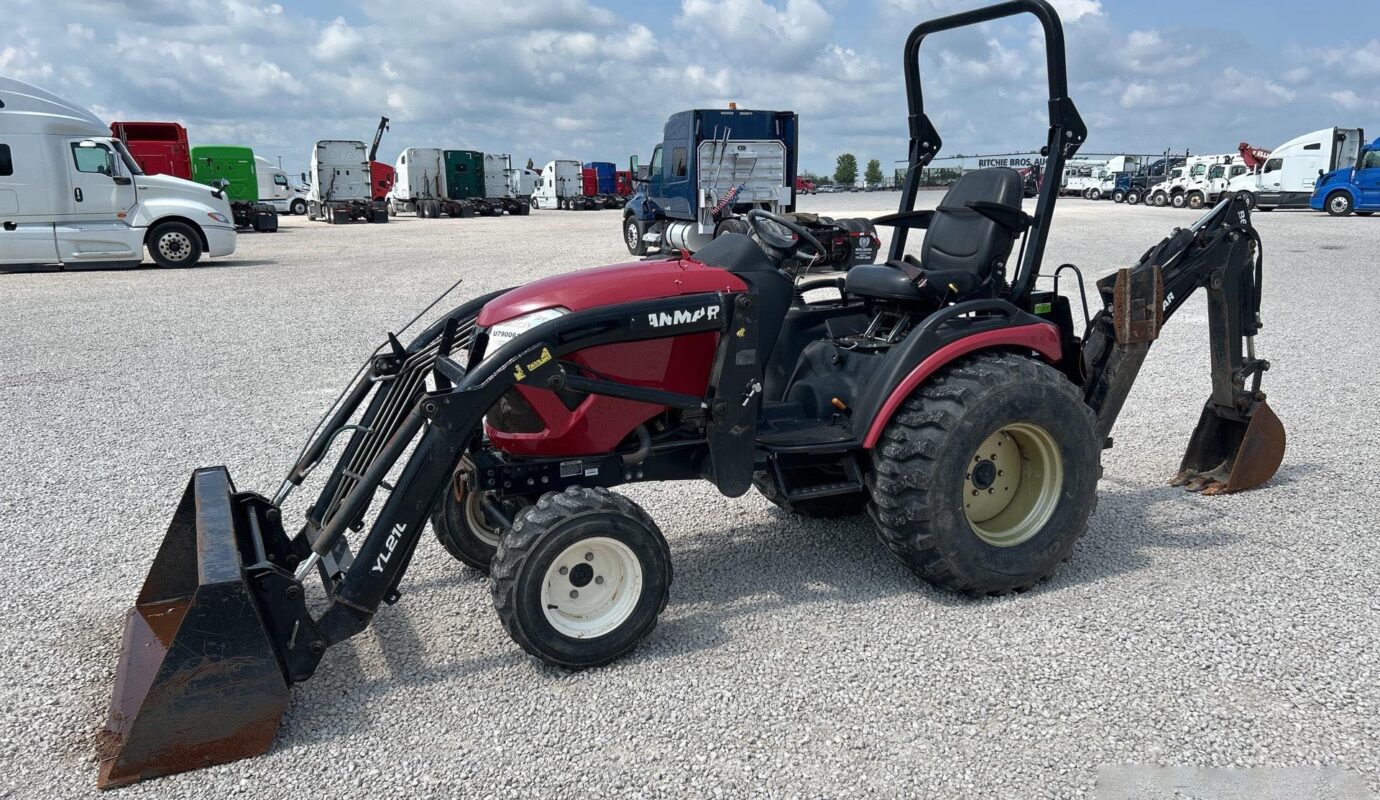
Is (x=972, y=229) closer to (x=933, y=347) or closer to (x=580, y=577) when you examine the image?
(x=933, y=347)

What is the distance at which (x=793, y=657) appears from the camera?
3379mm

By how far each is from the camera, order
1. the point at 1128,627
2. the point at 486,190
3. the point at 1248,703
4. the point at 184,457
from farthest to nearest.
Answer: the point at 486,190
the point at 184,457
the point at 1128,627
the point at 1248,703

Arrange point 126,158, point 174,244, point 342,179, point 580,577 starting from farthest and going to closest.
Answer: point 342,179 < point 174,244 < point 126,158 < point 580,577

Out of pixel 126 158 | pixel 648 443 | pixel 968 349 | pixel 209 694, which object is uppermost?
pixel 126 158

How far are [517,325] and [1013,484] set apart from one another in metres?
2.16

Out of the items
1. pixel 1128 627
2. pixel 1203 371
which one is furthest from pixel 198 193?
pixel 1128 627

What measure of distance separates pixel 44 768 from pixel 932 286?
3.47 meters

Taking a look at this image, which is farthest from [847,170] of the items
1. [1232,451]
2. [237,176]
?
[1232,451]

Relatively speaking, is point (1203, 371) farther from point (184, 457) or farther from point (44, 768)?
point (44, 768)

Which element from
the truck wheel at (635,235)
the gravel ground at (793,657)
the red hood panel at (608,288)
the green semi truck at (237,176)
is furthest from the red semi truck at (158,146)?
→ the red hood panel at (608,288)

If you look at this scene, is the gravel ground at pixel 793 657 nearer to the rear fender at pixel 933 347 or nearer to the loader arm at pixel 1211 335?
the loader arm at pixel 1211 335

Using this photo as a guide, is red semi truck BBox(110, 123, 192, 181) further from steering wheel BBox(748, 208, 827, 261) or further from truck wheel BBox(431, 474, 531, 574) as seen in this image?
steering wheel BBox(748, 208, 827, 261)

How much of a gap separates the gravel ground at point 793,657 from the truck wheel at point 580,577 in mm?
134

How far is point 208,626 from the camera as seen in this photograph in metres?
2.74
